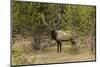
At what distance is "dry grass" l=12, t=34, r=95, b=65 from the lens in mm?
2467

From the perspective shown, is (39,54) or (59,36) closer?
(39,54)

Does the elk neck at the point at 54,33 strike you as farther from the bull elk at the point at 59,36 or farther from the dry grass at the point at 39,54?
the dry grass at the point at 39,54

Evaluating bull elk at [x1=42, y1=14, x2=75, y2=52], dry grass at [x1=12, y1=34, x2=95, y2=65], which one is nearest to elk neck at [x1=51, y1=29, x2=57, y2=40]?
bull elk at [x1=42, y1=14, x2=75, y2=52]

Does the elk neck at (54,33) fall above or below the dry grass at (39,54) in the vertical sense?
above

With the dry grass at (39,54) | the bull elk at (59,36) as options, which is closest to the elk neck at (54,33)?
the bull elk at (59,36)

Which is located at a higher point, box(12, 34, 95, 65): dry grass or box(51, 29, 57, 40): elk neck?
box(51, 29, 57, 40): elk neck

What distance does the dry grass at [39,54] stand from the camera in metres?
2.47

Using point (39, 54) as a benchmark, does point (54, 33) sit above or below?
above

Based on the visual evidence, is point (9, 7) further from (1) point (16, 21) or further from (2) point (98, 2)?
(2) point (98, 2)

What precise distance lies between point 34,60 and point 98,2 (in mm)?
1240

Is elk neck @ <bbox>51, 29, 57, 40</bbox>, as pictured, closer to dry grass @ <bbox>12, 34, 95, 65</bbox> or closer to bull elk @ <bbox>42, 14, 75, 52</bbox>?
bull elk @ <bbox>42, 14, 75, 52</bbox>

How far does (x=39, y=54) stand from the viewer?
256 centimetres

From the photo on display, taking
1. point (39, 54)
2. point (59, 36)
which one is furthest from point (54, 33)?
point (39, 54)

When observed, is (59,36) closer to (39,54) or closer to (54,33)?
(54,33)
